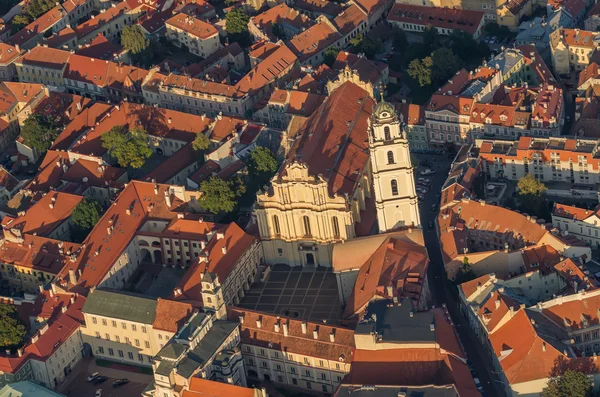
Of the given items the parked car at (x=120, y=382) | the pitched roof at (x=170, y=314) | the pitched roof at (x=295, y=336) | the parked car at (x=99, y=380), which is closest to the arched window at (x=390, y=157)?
the pitched roof at (x=295, y=336)

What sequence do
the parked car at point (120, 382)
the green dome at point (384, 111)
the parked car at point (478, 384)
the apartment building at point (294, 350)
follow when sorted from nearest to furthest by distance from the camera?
the parked car at point (478, 384) < the apartment building at point (294, 350) < the parked car at point (120, 382) < the green dome at point (384, 111)

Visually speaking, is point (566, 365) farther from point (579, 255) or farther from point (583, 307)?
point (579, 255)

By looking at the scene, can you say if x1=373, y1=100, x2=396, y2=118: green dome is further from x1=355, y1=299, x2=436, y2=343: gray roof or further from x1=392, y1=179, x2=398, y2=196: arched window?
x1=355, y1=299, x2=436, y2=343: gray roof

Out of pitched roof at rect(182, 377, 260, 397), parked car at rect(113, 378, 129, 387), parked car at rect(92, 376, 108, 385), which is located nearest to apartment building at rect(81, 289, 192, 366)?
parked car at rect(113, 378, 129, 387)

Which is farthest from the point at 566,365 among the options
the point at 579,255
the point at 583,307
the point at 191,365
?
the point at 191,365

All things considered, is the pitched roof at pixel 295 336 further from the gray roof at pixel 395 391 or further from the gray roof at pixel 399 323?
the gray roof at pixel 395 391

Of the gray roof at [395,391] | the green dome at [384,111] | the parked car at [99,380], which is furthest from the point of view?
the green dome at [384,111]

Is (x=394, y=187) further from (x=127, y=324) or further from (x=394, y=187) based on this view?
(x=127, y=324)
